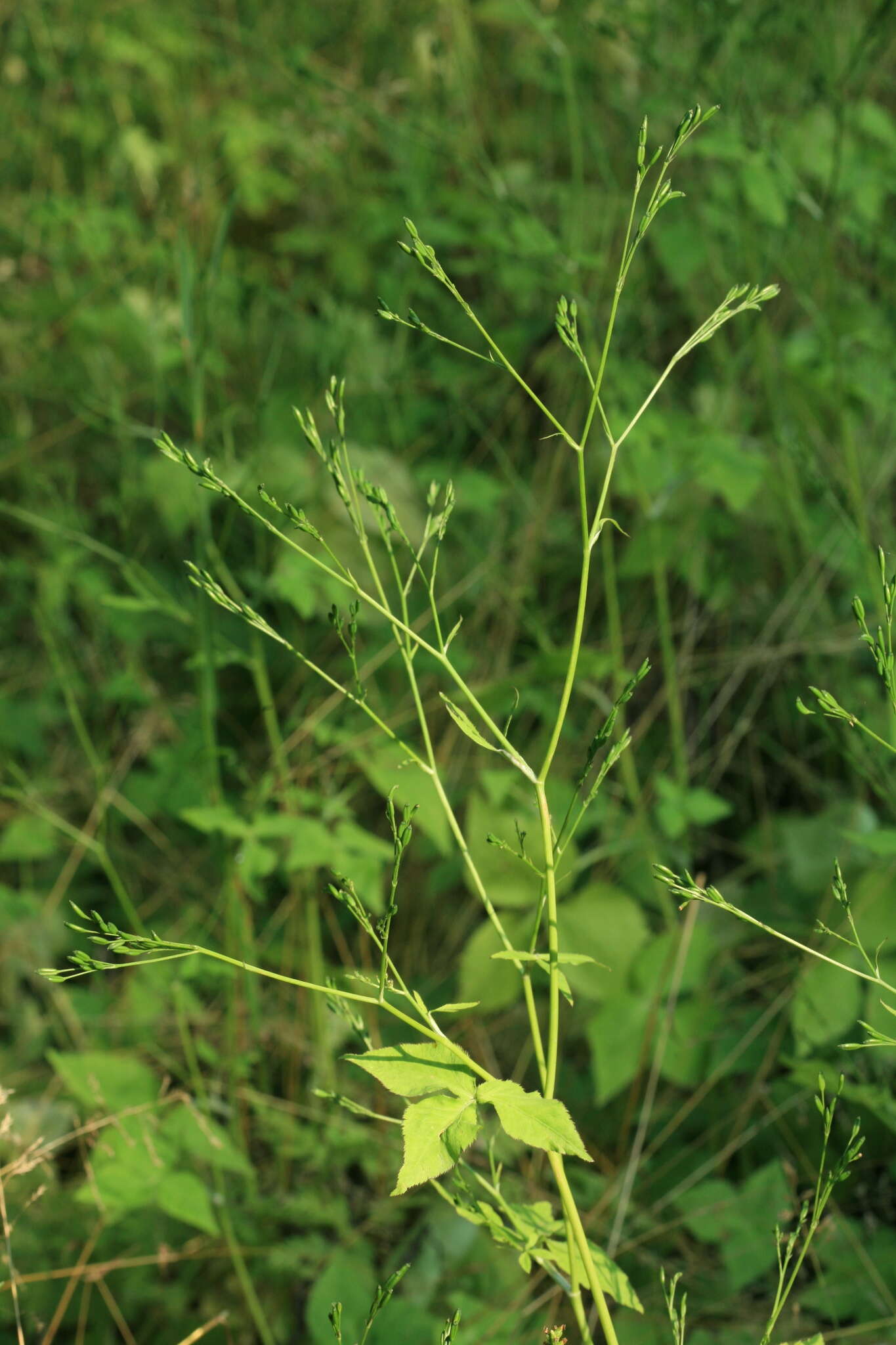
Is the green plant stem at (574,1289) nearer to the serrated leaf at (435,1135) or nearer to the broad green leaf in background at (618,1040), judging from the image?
the serrated leaf at (435,1135)

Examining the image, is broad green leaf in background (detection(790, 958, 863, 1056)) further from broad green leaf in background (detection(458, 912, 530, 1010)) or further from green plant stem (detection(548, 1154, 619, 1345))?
green plant stem (detection(548, 1154, 619, 1345))

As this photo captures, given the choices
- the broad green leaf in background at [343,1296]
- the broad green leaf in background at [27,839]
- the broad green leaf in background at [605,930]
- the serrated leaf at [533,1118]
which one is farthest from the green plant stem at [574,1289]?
the broad green leaf in background at [27,839]

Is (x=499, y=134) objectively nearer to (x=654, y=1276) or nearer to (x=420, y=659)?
(x=420, y=659)

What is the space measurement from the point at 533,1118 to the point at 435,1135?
0.06m

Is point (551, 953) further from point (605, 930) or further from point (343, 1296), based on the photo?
point (605, 930)

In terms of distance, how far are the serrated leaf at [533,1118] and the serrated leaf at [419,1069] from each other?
2 centimetres

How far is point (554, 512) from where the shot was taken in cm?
234

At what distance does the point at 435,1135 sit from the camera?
0.74 m

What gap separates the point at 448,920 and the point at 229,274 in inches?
60.6

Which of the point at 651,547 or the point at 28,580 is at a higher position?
the point at 651,547

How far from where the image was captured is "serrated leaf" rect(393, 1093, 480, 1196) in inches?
28.0

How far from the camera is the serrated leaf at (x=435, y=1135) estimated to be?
71 centimetres

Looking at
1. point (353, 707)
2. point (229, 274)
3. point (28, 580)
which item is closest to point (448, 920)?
point (353, 707)

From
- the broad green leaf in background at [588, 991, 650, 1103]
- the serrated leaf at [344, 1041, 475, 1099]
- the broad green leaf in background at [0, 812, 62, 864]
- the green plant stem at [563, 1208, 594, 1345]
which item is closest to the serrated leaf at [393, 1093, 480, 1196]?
the serrated leaf at [344, 1041, 475, 1099]
